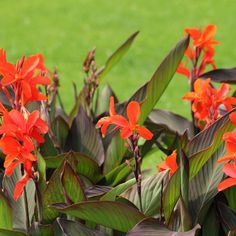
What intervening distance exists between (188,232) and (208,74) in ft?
2.40

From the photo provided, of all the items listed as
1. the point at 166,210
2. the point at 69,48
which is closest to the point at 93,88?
the point at 166,210

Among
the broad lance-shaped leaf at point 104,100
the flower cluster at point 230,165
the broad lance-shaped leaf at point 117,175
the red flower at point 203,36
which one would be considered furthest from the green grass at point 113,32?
the flower cluster at point 230,165

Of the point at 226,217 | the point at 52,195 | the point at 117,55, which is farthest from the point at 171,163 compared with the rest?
the point at 117,55

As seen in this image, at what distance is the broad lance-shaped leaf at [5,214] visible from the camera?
5.37 feet

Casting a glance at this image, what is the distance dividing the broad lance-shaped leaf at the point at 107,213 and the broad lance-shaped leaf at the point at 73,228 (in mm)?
18

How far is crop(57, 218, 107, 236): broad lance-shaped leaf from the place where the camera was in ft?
5.14

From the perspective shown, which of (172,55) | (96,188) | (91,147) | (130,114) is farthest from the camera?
(91,147)

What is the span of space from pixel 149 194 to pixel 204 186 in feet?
0.43

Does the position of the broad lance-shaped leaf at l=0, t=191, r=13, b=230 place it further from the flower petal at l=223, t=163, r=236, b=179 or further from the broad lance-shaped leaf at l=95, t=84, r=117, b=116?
the broad lance-shaped leaf at l=95, t=84, r=117, b=116

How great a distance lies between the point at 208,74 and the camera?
2.15 m

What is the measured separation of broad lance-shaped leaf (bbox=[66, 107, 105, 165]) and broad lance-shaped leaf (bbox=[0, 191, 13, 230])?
47 cm

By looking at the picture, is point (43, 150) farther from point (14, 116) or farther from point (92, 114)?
point (14, 116)

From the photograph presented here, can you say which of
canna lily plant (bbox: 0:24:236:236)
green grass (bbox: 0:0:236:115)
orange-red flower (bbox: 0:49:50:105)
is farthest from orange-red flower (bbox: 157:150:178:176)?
green grass (bbox: 0:0:236:115)

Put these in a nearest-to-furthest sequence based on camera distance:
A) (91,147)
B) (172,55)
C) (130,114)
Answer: (130,114) < (172,55) < (91,147)
